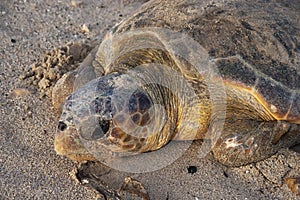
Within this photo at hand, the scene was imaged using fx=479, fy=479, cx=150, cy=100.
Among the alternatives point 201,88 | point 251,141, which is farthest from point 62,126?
point 251,141

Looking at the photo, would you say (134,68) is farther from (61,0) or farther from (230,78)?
(61,0)

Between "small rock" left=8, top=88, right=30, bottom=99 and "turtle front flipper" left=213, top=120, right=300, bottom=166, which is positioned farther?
"small rock" left=8, top=88, right=30, bottom=99

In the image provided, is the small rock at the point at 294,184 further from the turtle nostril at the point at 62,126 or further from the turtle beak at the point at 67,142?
the turtle nostril at the point at 62,126

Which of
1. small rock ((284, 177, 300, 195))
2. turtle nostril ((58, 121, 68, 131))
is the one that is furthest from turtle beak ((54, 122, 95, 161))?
small rock ((284, 177, 300, 195))

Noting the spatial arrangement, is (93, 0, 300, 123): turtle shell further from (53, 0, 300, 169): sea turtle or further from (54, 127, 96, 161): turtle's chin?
(54, 127, 96, 161): turtle's chin

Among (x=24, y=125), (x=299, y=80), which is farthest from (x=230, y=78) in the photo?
(x=24, y=125)

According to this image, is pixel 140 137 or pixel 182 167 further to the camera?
pixel 182 167

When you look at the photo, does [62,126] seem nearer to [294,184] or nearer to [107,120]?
[107,120]
